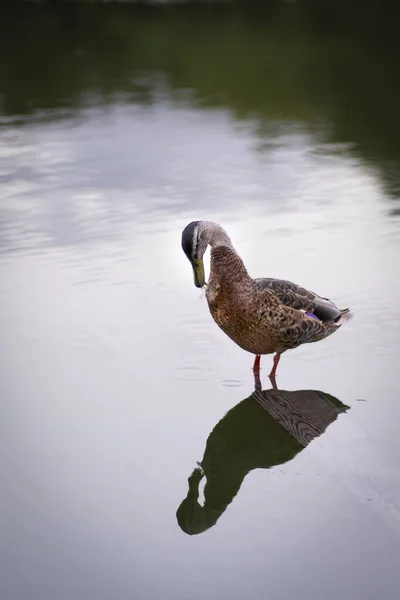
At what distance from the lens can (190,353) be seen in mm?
4852

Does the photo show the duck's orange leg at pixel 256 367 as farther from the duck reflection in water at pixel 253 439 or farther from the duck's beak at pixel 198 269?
the duck's beak at pixel 198 269

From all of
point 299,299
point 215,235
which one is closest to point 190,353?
point 299,299

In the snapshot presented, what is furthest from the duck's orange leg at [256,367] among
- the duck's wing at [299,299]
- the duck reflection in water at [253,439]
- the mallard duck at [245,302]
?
the duck's wing at [299,299]

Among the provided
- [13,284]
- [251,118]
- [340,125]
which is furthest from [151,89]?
[13,284]

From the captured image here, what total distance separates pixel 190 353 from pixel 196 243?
2.90 feet

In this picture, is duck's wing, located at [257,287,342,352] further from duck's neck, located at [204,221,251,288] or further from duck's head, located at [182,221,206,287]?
duck's head, located at [182,221,206,287]

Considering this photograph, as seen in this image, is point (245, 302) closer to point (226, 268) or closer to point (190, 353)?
point (226, 268)

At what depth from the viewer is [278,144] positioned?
27.7 feet

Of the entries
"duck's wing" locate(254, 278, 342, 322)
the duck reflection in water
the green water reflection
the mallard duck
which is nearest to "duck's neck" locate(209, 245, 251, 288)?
the mallard duck

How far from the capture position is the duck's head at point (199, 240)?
13.4 ft

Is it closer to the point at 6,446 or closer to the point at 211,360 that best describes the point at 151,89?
the point at 211,360

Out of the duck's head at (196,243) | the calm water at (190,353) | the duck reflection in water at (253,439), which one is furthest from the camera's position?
the duck's head at (196,243)

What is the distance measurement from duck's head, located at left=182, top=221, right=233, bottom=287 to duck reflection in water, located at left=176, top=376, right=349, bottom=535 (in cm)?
58

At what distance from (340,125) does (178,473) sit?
18.5ft
